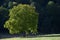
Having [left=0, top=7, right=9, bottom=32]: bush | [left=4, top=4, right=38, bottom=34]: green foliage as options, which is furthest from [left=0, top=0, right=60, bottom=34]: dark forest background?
[left=4, top=4, right=38, bottom=34]: green foliage

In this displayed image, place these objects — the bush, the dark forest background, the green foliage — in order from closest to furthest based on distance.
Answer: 1. the green foliage
2. the bush
3. the dark forest background

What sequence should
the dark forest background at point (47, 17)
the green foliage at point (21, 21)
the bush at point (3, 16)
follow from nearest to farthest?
the green foliage at point (21, 21) < the bush at point (3, 16) < the dark forest background at point (47, 17)

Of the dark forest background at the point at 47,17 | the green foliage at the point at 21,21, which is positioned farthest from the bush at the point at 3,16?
the green foliage at the point at 21,21

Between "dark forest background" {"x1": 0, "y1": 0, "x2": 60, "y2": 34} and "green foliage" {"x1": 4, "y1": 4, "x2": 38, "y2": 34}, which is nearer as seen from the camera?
"green foliage" {"x1": 4, "y1": 4, "x2": 38, "y2": 34}

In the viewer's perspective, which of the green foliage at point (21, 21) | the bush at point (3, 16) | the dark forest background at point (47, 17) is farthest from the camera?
the dark forest background at point (47, 17)

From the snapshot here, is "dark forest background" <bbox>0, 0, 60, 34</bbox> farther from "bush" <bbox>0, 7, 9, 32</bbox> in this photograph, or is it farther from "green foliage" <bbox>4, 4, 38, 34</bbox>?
"green foliage" <bbox>4, 4, 38, 34</bbox>

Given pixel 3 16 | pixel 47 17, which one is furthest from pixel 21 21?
pixel 47 17

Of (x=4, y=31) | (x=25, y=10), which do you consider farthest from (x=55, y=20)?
(x=25, y=10)

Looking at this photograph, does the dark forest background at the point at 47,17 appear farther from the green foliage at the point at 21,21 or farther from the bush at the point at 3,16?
the green foliage at the point at 21,21

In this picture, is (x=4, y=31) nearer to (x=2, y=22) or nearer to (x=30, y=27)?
(x=2, y=22)

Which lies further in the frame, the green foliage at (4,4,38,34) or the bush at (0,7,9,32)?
the bush at (0,7,9,32)

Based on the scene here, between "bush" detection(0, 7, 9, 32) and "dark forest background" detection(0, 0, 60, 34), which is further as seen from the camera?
"dark forest background" detection(0, 0, 60, 34)

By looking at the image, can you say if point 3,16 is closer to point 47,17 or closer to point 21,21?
point 47,17

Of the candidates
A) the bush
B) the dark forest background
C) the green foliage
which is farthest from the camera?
the dark forest background
